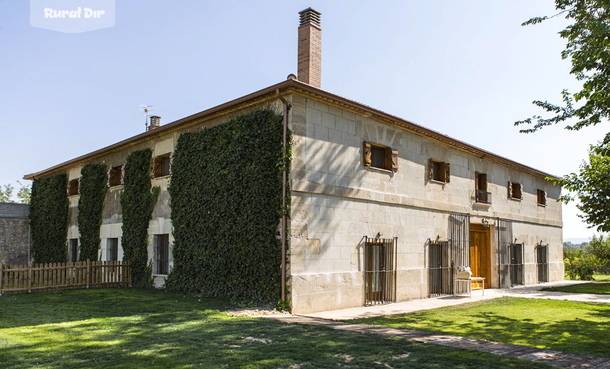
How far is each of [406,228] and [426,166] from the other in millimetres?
2450

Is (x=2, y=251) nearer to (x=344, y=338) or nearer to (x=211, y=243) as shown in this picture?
(x=211, y=243)

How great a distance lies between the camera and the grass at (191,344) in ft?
19.8

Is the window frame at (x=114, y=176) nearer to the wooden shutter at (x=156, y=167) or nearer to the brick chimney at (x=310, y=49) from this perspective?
the wooden shutter at (x=156, y=167)

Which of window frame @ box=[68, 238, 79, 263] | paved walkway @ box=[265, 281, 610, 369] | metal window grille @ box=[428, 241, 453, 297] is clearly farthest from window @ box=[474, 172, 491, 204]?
window frame @ box=[68, 238, 79, 263]

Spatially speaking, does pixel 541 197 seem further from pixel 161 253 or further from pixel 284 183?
pixel 161 253

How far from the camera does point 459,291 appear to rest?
52.7 ft

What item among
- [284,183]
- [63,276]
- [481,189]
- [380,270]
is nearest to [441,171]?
[481,189]

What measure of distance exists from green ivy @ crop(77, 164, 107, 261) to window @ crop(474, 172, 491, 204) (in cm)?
1409

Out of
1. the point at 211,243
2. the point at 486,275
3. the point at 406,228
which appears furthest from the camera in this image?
the point at 486,275

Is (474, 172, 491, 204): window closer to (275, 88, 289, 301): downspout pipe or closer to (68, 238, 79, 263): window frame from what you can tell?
(275, 88, 289, 301): downspout pipe

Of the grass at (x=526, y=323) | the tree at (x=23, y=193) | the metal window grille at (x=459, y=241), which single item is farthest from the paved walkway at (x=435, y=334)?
the tree at (x=23, y=193)

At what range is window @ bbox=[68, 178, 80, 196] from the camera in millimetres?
20772

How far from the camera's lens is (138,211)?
16.4 meters

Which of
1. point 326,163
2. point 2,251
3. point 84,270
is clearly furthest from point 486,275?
point 2,251
